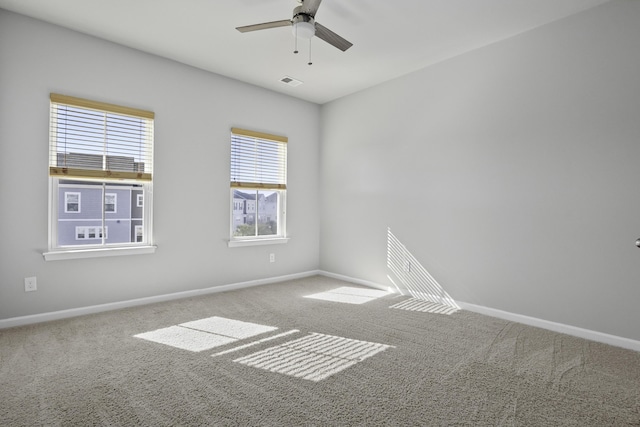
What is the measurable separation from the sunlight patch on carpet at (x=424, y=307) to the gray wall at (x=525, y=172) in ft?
0.75

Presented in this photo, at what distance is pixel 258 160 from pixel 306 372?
308 cm

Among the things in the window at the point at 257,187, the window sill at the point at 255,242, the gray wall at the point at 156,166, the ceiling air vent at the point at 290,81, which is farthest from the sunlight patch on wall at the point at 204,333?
the ceiling air vent at the point at 290,81

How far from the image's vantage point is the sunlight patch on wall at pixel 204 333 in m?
2.55

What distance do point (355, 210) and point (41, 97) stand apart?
3.66 metres

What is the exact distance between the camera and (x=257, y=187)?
14.5 feet

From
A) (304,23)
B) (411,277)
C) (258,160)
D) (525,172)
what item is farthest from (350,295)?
(304,23)

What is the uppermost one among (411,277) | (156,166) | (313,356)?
(156,166)

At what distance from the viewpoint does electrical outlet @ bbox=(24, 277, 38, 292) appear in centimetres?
285

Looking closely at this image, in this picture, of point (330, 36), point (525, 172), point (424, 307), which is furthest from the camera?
point (424, 307)

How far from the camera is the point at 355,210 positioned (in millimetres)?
4625

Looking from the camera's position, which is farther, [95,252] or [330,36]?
[95,252]

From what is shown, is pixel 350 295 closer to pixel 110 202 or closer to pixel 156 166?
pixel 156 166

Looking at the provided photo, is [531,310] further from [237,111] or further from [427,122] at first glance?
[237,111]

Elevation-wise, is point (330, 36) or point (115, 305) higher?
point (330, 36)
